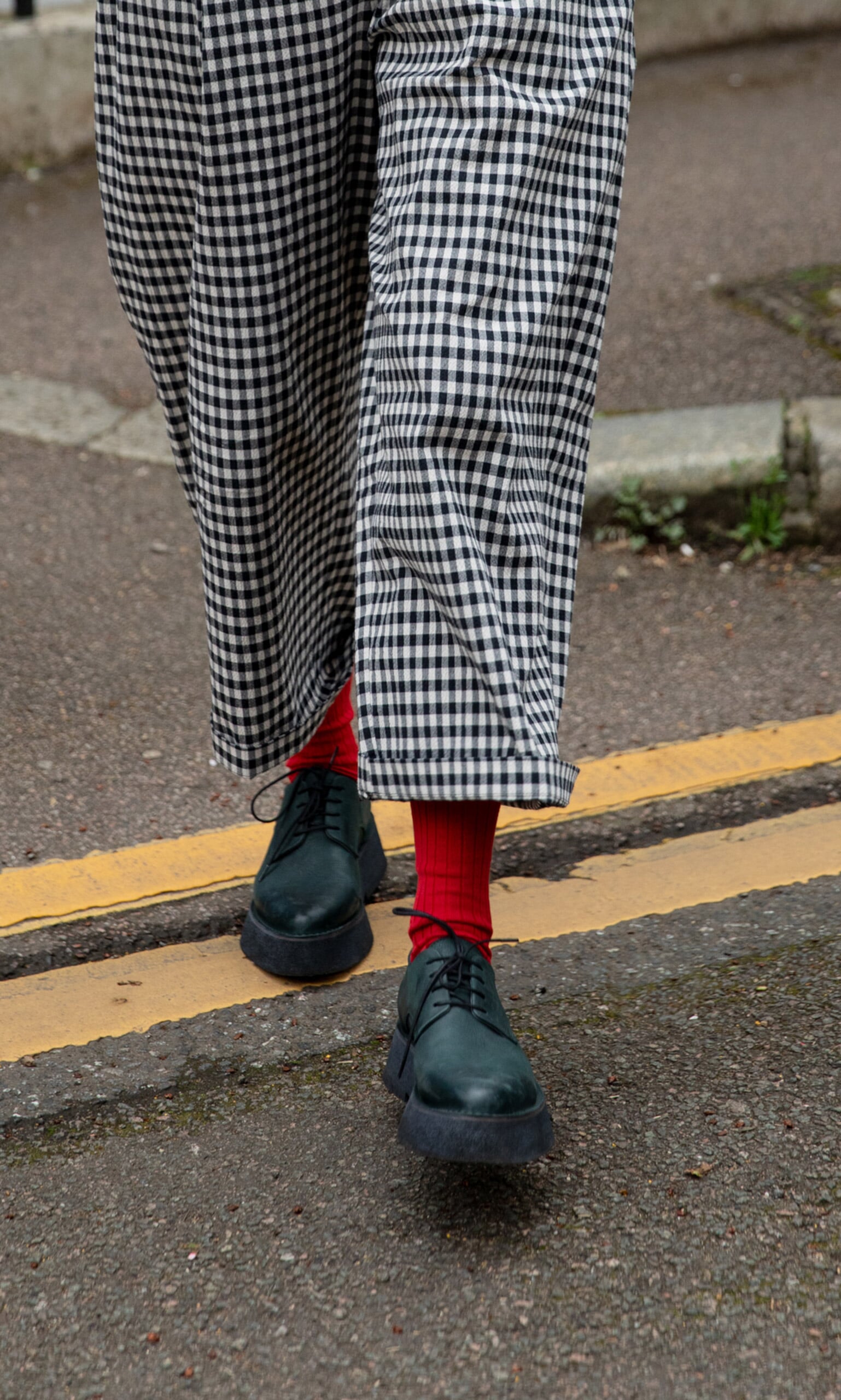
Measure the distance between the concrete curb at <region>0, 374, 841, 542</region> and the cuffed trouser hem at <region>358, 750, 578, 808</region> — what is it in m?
1.70

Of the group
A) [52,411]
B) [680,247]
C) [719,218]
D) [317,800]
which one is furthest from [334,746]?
[719,218]

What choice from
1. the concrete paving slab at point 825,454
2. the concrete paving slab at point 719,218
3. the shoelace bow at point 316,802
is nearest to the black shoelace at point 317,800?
the shoelace bow at point 316,802

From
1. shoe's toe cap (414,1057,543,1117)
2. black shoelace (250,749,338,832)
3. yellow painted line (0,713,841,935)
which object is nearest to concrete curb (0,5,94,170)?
yellow painted line (0,713,841,935)

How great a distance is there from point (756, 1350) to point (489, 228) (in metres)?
0.99

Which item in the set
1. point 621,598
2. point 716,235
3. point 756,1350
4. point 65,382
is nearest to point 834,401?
point 621,598

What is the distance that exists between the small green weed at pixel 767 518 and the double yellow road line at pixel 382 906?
78 cm

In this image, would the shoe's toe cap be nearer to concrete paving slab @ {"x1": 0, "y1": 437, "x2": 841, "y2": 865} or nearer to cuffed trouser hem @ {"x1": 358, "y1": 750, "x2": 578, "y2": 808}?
cuffed trouser hem @ {"x1": 358, "y1": 750, "x2": 578, "y2": 808}

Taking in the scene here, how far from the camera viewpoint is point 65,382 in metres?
3.60

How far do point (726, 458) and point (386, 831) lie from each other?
130 cm

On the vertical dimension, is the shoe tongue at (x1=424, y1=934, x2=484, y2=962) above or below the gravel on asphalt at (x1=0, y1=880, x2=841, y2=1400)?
above

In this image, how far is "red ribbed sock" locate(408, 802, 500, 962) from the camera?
141 cm

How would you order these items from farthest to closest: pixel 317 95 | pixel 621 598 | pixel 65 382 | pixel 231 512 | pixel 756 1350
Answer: pixel 65 382
pixel 621 598
pixel 231 512
pixel 317 95
pixel 756 1350

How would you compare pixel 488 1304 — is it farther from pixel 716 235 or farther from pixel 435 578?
pixel 716 235

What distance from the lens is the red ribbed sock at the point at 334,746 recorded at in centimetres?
181
